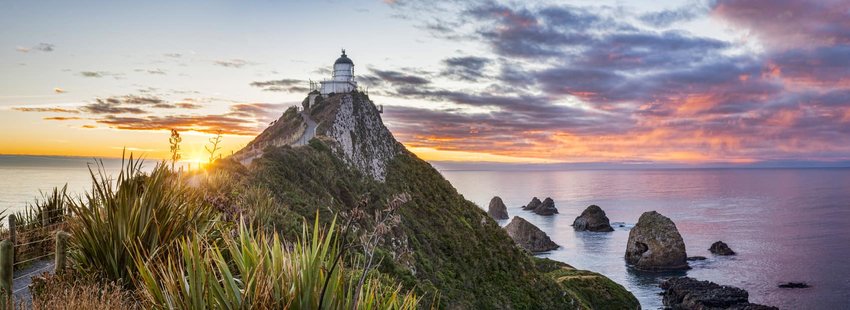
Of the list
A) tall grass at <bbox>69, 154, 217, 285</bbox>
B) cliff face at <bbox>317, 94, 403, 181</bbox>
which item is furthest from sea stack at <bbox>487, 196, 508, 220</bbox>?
tall grass at <bbox>69, 154, 217, 285</bbox>

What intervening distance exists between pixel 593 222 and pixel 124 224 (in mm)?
124938

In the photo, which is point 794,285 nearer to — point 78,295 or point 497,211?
point 78,295

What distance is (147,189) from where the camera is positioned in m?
8.44

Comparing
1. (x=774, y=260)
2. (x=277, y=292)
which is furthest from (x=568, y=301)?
(x=774, y=260)

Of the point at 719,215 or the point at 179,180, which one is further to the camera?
the point at 719,215

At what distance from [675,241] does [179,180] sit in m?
83.4

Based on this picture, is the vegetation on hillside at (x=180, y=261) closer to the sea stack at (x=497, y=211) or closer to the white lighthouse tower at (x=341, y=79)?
the white lighthouse tower at (x=341, y=79)

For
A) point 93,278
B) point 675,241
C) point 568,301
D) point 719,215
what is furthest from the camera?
point 719,215

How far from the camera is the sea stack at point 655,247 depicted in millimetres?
82250

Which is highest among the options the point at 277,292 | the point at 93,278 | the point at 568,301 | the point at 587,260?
the point at 277,292

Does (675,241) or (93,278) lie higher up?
(93,278)

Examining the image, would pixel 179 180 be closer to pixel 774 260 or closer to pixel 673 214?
pixel 774 260

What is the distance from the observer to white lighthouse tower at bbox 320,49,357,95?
6562cm

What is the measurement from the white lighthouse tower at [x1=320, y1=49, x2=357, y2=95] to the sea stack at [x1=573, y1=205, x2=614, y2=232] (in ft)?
250
